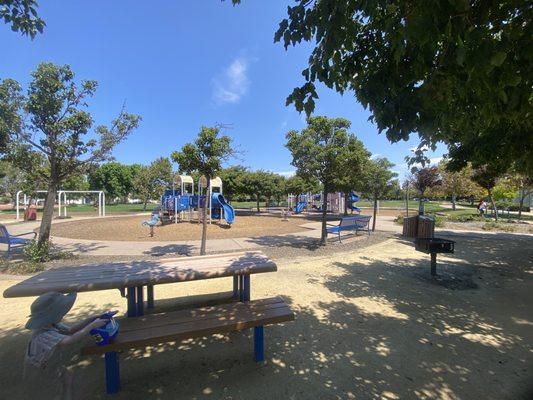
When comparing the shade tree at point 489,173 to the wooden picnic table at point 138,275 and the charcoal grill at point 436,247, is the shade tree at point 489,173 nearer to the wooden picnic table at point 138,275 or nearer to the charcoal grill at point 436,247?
the charcoal grill at point 436,247

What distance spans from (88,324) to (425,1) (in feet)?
11.4

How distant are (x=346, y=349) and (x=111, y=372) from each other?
8.04 ft

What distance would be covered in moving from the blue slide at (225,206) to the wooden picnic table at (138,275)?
1213 centimetres

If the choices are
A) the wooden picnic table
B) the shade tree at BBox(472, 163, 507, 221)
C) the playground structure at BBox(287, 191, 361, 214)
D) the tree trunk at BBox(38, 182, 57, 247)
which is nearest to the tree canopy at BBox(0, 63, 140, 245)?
the tree trunk at BBox(38, 182, 57, 247)

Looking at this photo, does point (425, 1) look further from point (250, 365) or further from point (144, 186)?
point (144, 186)

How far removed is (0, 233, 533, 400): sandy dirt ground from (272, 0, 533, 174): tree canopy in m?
2.38

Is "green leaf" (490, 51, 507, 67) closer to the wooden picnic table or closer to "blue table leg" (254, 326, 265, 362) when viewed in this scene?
the wooden picnic table

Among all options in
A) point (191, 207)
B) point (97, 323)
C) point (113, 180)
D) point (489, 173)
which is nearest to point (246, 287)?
point (97, 323)

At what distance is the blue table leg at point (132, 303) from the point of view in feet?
10.9

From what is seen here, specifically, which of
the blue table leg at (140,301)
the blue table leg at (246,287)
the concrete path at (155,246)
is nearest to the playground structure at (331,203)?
the concrete path at (155,246)

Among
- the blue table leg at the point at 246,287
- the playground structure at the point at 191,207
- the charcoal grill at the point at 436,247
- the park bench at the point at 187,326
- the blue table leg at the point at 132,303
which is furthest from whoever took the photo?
the playground structure at the point at 191,207

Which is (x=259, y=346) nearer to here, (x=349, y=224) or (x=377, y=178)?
(x=349, y=224)

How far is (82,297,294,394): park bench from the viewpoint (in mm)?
2635

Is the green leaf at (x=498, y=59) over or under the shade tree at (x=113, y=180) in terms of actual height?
under
